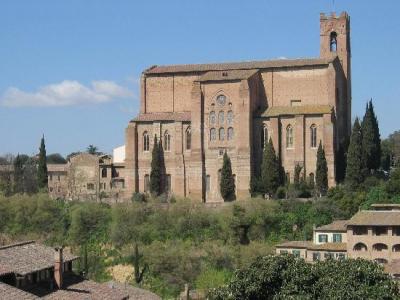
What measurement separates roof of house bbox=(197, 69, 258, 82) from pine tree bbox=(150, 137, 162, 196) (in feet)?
21.6

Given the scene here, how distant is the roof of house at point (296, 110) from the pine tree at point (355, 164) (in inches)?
137

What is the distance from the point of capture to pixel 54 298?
101 feet

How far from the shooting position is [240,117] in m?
66.6

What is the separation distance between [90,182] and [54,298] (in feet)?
150

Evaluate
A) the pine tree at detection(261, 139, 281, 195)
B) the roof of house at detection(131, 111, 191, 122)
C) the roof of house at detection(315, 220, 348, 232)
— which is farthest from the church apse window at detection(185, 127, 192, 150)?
the roof of house at detection(315, 220, 348, 232)

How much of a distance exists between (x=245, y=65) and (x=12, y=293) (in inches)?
1758

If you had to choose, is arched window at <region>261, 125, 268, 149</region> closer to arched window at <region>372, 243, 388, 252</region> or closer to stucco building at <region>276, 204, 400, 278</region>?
stucco building at <region>276, 204, 400, 278</region>

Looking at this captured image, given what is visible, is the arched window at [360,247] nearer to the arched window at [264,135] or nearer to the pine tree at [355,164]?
the pine tree at [355,164]

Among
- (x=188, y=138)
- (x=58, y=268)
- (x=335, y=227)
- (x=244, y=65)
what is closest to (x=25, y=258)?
(x=58, y=268)

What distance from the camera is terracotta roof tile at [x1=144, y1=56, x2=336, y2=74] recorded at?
225 ft

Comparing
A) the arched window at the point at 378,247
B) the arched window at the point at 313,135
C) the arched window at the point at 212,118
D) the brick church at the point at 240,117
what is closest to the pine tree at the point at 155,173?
the brick church at the point at 240,117

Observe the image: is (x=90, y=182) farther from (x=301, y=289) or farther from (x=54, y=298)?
(x=301, y=289)

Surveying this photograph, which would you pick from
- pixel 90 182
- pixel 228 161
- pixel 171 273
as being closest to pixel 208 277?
pixel 171 273

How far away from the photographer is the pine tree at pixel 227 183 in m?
64.8
